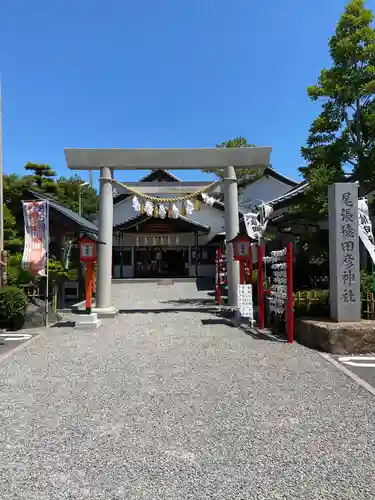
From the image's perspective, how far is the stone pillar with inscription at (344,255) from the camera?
7656 millimetres

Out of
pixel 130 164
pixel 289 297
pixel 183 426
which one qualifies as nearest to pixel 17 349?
pixel 183 426

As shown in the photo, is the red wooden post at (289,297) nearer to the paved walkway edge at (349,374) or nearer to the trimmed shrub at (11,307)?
the paved walkway edge at (349,374)

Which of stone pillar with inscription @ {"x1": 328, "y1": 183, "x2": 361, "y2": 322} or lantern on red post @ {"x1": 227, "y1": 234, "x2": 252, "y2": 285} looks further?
lantern on red post @ {"x1": 227, "y1": 234, "x2": 252, "y2": 285}

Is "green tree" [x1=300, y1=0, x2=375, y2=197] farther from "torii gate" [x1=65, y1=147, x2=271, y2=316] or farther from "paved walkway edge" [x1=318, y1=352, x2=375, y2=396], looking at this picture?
"paved walkway edge" [x1=318, y1=352, x2=375, y2=396]

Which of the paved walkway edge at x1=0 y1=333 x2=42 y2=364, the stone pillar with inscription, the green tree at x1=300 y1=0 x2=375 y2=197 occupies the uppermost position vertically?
the green tree at x1=300 y1=0 x2=375 y2=197

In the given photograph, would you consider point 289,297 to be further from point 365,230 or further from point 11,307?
point 11,307

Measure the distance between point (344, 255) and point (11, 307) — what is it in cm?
761

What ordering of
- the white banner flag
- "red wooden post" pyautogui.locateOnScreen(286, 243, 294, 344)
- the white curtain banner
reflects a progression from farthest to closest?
the white banner flag
the white curtain banner
"red wooden post" pyautogui.locateOnScreen(286, 243, 294, 344)

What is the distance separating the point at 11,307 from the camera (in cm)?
998

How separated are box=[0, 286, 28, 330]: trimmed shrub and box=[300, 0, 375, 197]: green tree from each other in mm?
8129

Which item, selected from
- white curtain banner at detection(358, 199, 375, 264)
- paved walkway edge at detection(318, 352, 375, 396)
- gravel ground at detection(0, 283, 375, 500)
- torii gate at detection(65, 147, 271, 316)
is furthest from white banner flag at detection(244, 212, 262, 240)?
paved walkway edge at detection(318, 352, 375, 396)

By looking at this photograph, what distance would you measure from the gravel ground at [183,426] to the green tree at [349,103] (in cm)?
625

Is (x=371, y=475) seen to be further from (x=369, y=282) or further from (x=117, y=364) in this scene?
(x=369, y=282)

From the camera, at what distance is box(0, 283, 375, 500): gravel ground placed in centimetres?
292
